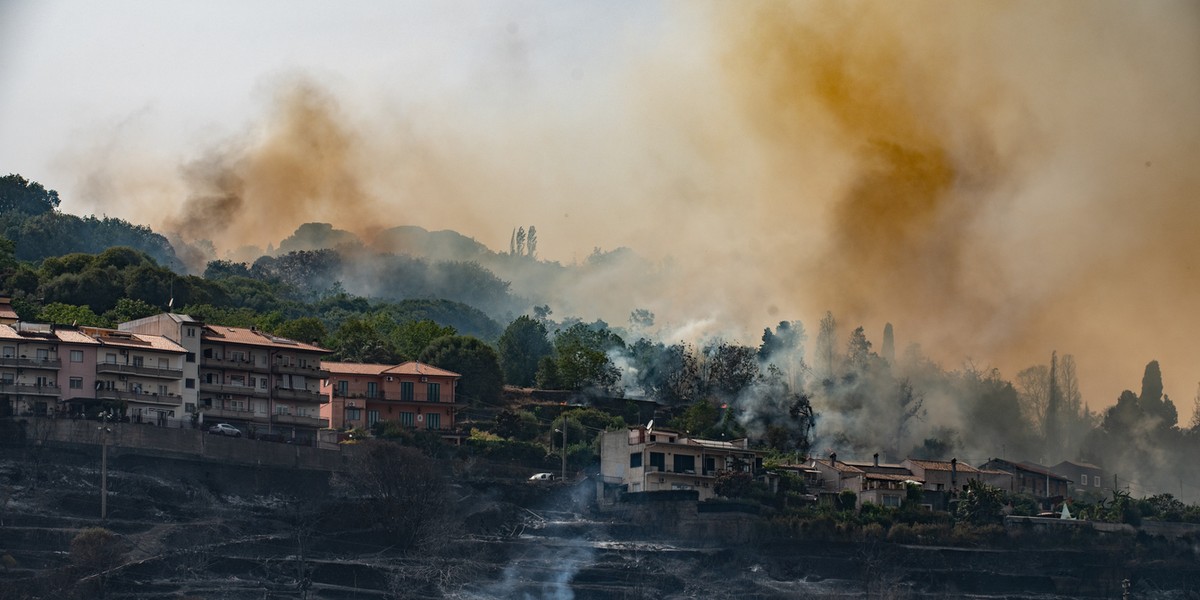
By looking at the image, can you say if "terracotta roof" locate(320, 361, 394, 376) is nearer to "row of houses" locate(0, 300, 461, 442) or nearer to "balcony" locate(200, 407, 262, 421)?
"row of houses" locate(0, 300, 461, 442)

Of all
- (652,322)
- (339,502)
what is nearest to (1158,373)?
(652,322)

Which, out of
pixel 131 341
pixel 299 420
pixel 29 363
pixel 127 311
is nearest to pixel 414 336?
pixel 127 311

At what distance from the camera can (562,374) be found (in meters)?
154

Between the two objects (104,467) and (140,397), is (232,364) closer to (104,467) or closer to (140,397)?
(140,397)

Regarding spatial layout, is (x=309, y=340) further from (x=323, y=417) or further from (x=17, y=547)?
(x=17, y=547)

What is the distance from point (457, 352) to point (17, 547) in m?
47.1

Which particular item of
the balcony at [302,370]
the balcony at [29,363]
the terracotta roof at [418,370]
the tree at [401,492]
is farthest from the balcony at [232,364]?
the terracotta roof at [418,370]

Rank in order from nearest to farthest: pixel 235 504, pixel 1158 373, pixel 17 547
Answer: pixel 17 547 < pixel 235 504 < pixel 1158 373

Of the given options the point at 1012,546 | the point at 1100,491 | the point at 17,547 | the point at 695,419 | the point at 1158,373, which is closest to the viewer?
the point at 17,547

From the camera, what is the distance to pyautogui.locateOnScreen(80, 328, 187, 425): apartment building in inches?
4619

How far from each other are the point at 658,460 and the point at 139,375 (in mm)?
28931

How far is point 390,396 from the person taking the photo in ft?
440

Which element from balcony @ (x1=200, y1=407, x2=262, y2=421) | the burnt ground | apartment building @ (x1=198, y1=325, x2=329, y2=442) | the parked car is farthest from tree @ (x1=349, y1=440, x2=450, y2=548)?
balcony @ (x1=200, y1=407, x2=262, y2=421)

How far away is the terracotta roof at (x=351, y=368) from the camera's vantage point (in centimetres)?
13475
